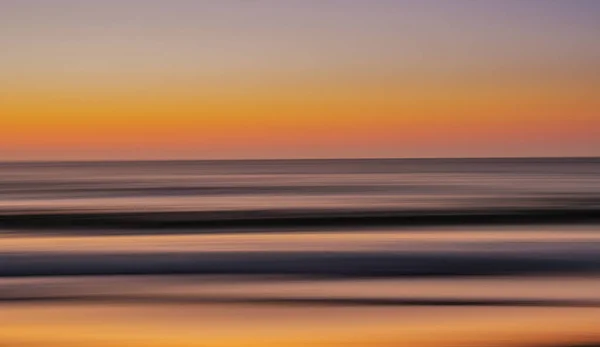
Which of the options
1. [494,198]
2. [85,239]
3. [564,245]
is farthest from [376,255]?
[494,198]

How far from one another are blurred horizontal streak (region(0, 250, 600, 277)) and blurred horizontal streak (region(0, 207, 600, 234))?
360 cm

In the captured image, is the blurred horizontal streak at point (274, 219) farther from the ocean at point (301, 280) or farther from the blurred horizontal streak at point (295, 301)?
the blurred horizontal streak at point (295, 301)

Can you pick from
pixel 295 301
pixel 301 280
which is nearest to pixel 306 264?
pixel 301 280

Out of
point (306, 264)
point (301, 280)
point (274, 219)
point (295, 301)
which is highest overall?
point (274, 219)

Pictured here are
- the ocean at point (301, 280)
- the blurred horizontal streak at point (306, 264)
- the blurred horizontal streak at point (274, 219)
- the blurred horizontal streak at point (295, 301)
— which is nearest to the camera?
the ocean at point (301, 280)

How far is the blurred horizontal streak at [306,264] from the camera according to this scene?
8422 mm

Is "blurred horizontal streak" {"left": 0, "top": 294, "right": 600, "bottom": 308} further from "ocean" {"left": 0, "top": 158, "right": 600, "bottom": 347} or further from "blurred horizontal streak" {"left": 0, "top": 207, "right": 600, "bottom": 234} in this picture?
"blurred horizontal streak" {"left": 0, "top": 207, "right": 600, "bottom": 234}

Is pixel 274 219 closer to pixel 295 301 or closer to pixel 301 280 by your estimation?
pixel 301 280

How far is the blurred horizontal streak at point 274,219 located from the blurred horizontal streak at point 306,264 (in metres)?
3.60

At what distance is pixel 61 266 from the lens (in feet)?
28.9

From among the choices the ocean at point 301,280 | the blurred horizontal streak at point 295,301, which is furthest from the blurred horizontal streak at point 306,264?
the blurred horizontal streak at point 295,301

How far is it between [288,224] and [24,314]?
329 inches

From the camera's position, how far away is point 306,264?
9.01 meters

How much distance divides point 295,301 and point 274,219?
866 cm
